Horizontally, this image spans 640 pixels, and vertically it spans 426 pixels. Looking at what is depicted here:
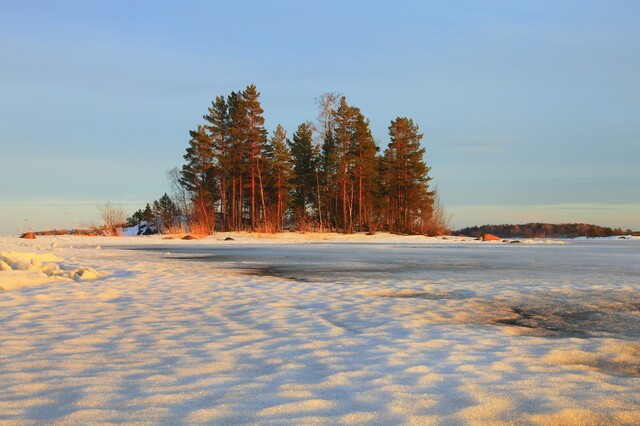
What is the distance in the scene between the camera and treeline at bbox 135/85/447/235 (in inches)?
1704

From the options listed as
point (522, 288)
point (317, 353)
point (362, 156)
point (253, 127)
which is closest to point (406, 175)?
point (362, 156)

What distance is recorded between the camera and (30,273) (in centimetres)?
883

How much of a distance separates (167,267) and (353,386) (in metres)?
9.06

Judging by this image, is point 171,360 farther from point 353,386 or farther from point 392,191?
point 392,191

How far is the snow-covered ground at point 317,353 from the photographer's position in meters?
2.83

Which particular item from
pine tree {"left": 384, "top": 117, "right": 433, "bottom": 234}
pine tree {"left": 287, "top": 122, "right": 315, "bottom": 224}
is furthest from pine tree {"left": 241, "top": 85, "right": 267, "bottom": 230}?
pine tree {"left": 384, "top": 117, "right": 433, "bottom": 234}

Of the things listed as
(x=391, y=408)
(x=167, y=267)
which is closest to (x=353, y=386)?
(x=391, y=408)

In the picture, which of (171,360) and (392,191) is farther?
(392,191)

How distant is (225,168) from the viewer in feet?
143

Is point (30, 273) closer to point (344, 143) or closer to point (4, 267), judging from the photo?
point (4, 267)

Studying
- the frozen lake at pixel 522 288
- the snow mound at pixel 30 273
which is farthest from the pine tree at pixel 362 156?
the snow mound at pixel 30 273

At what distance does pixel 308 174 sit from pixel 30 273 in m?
41.7

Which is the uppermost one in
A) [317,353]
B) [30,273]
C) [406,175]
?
[406,175]

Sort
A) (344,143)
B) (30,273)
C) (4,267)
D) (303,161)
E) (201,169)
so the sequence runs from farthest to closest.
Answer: (303,161)
(201,169)
(344,143)
(4,267)
(30,273)
